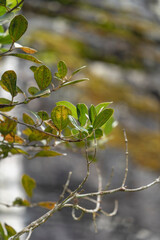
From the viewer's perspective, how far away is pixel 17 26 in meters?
0.36

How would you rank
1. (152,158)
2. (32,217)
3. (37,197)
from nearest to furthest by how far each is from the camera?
(32,217) < (37,197) < (152,158)

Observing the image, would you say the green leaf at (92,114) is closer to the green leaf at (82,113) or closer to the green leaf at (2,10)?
the green leaf at (82,113)

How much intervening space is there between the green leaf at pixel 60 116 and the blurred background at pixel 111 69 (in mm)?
1684

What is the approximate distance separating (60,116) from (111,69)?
8.49ft

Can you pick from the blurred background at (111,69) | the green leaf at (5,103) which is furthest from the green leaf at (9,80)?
the blurred background at (111,69)

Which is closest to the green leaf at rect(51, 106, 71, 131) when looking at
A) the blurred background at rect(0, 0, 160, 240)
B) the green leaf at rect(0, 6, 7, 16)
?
the green leaf at rect(0, 6, 7, 16)

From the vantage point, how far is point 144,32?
10.5 feet

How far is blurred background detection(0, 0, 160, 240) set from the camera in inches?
89.3

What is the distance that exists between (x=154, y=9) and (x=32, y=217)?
9.13ft

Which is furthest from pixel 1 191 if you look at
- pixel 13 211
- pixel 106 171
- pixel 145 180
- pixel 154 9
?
pixel 154 9

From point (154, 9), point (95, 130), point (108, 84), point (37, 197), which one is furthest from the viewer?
point (154, 9)

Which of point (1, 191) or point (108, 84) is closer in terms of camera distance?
point (1, 191)

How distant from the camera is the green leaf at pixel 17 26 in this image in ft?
1.17

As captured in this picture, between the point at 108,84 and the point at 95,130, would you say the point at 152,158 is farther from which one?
the point at 95,130
